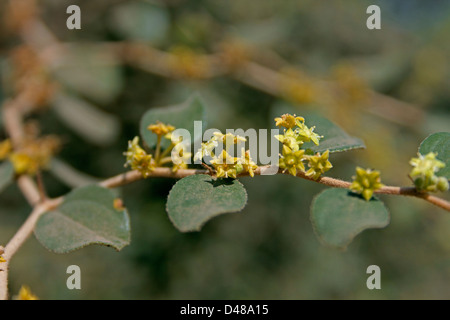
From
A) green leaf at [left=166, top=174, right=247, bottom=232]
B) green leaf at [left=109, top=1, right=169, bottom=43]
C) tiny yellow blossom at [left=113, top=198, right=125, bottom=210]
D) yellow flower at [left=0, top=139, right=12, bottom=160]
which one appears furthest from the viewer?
green leaf at [left=109, top=1, right=169, bottom=43]

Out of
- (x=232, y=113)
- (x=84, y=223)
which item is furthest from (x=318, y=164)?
(x=232, y=113)

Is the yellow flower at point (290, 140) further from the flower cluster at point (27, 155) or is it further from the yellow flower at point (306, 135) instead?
the flower cluster at point (27, 155)

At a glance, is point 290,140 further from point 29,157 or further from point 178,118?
point 29,157

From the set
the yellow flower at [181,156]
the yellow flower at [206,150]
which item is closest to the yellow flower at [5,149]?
the yellow flower at [181,156]

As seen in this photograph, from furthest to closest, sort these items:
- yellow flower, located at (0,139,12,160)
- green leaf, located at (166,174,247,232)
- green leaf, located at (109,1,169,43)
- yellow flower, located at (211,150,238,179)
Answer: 1. green leaf, located at (109,1,169,43)
2. yellow flower, located at (0,139,12,160)
3. yellow flower, located at (211,150,238,179)
4. green leaf, located at (166,174,247,232)

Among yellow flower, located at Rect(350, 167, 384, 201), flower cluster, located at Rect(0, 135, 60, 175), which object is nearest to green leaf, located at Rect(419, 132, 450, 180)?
yellow flower, located at Rect(350, 167, 384, 201)

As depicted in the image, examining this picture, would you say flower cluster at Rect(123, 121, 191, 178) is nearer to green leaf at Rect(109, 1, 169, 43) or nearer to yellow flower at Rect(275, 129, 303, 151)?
yellow flower at Rect(275, 129, 303, 151)

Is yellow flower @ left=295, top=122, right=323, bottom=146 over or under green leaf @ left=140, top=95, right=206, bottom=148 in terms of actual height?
under
